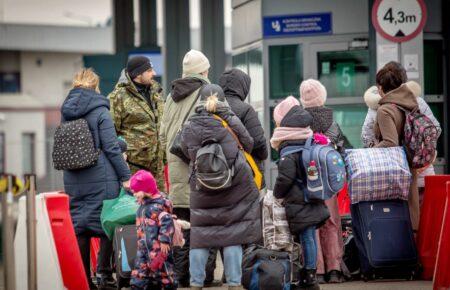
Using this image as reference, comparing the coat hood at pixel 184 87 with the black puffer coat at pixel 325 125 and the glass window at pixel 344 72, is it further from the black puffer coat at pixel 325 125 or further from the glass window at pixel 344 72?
the glass window at pixel 344 72

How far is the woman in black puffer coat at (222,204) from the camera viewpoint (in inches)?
407

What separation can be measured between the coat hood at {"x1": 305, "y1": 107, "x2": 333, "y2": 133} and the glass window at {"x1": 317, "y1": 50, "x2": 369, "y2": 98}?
6314 millimetres

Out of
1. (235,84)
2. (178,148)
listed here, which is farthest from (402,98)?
(178,148)

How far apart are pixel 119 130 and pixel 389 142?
248 centimetres

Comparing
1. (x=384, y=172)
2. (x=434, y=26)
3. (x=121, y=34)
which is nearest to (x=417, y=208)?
(x=384, y=172)

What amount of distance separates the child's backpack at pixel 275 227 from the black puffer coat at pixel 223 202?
0.43 metres

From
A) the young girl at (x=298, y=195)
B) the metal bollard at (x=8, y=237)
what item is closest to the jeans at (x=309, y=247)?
the young girl at (x=298, y=195)

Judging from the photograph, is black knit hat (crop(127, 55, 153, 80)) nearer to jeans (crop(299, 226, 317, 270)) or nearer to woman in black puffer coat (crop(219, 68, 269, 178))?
woman in black puffer coat (crop(219, 68, 269, 178))

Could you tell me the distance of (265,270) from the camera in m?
10.4

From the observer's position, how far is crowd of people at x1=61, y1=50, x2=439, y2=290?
10344mm

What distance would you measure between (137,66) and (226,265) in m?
2.48

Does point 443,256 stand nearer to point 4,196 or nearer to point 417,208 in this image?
point 417,208

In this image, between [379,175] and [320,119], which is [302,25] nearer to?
[320,119]

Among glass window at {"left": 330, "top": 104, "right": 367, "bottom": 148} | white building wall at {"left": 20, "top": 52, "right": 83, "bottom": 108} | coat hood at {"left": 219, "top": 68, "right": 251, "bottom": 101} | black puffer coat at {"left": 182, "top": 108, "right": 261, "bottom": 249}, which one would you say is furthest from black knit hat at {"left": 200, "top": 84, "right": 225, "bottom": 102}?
white building wall at {"left": 20, "top": 52, "right": 83, "bottom": 108}
